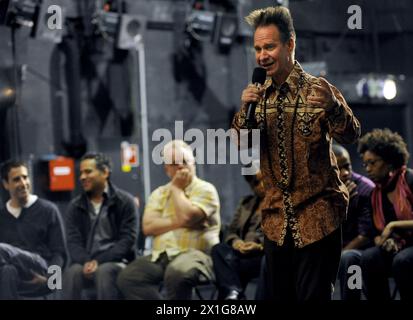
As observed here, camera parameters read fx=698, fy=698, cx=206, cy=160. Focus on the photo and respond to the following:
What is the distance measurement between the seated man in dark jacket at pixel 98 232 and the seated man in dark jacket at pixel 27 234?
0.32 feet

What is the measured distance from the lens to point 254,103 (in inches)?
82.6

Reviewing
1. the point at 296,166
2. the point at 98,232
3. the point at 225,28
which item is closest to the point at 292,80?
the point at 296,166

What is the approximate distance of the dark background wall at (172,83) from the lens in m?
5.64

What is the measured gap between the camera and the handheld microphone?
6.87 ft

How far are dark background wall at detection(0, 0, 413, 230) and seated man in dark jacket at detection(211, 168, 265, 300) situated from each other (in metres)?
1.71

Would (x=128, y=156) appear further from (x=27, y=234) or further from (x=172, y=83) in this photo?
(x=27, y=234)

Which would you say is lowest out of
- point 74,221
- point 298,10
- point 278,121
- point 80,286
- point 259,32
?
point 80,286

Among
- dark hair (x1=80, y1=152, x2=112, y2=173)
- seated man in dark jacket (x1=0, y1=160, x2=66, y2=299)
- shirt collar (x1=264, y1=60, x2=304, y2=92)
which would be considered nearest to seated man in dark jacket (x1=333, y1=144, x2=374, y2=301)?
dark hair (x1=80, y1=152, x2=112, y2=173)

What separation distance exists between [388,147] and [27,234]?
6.77 feet

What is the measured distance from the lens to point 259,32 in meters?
2.15

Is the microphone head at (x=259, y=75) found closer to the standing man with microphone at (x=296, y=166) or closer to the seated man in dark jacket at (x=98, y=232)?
the standing man with microphone at (x=296, y=166)
